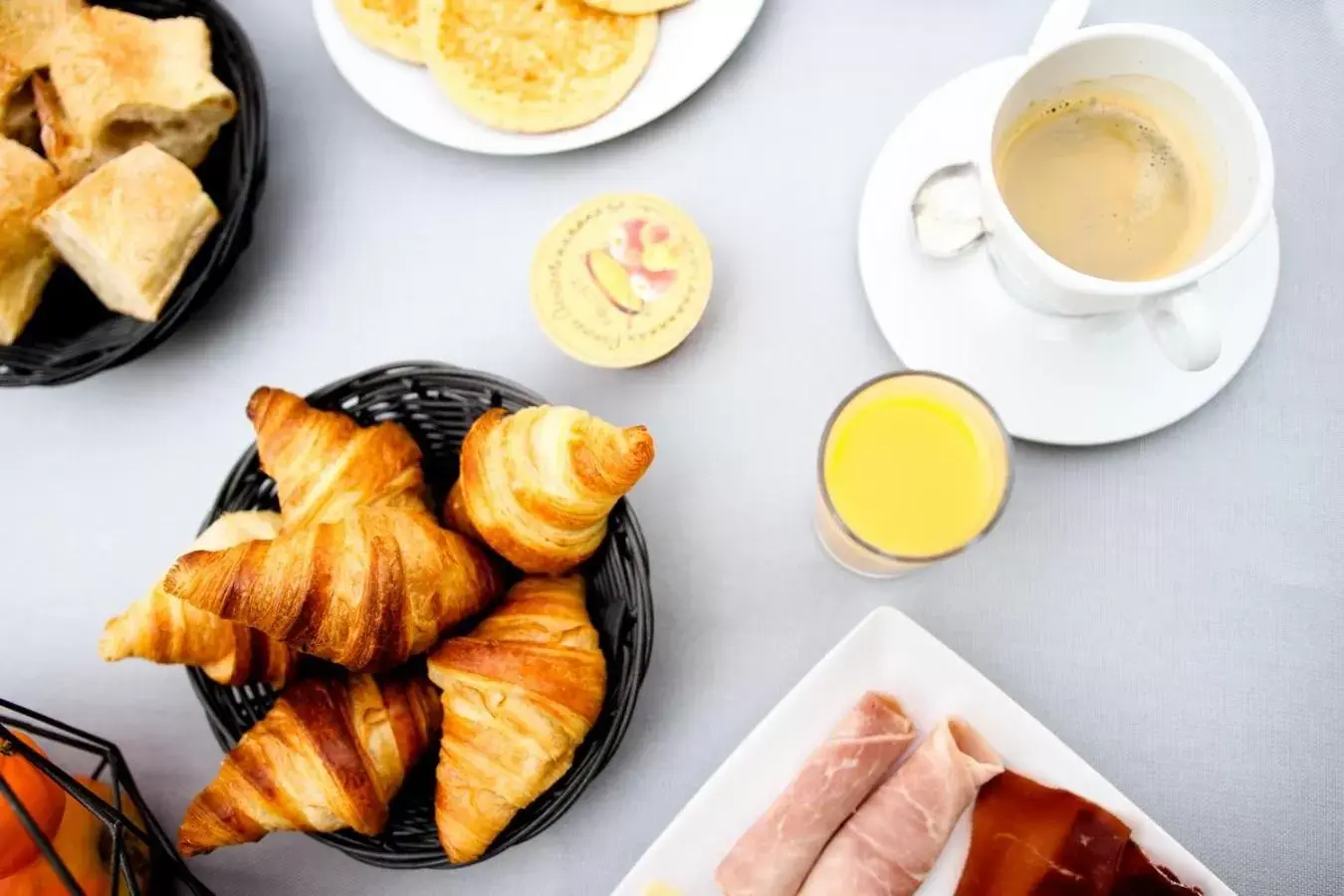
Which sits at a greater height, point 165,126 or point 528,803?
point 165,126

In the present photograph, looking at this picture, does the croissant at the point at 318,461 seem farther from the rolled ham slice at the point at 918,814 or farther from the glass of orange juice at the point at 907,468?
the rolled ham slice at the point at 918,814

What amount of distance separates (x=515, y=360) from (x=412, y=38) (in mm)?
340

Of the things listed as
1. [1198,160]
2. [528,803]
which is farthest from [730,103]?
[528,803]

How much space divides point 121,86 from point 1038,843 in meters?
1.06

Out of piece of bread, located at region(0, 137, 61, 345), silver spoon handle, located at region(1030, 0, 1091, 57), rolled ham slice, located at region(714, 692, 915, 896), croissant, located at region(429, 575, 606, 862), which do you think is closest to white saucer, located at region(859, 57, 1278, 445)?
silver spoon handle, located at region(1030, 0, 1091, 57)

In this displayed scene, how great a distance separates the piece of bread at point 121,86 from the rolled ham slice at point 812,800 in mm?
833

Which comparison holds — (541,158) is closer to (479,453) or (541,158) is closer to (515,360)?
(515,360)

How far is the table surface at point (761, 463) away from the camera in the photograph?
0.88 m

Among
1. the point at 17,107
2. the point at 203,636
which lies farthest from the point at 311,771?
the point at 17,107

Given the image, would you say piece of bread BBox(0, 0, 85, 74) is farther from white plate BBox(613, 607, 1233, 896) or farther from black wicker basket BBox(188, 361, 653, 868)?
white plate BBox(613, 607, 1233, 896)

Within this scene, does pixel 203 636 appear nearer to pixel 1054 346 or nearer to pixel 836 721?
pixel 836 721

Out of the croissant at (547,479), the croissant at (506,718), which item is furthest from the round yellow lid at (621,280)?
the croissant at (506,718)

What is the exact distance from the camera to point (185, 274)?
92 centimetres

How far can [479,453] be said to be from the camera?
780mm
